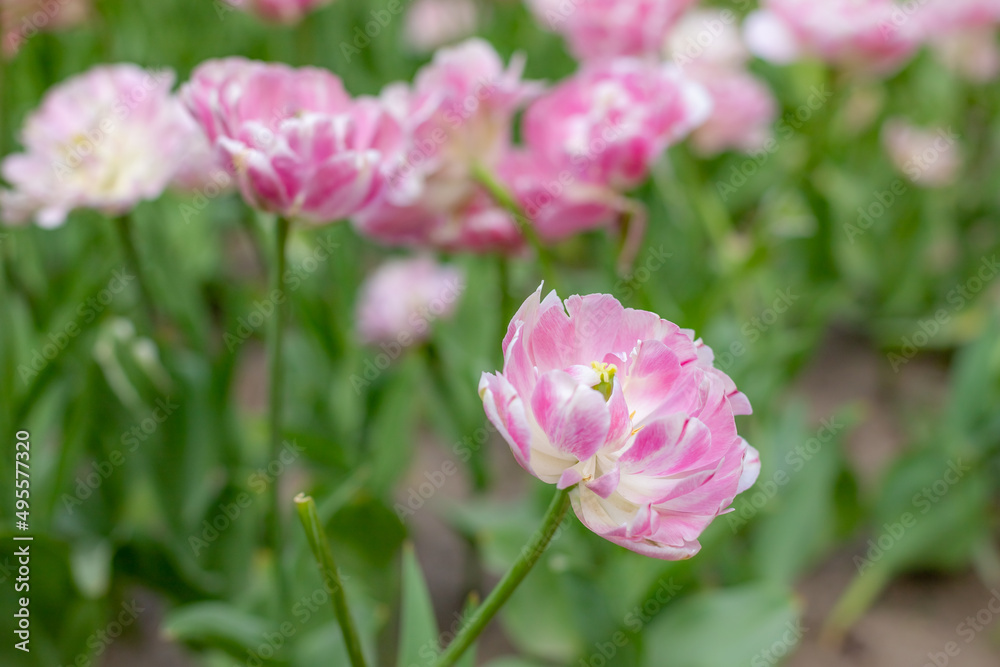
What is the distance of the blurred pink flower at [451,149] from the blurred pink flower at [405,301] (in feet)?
0.89

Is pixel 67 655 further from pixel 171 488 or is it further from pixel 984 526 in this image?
pixel 984 526

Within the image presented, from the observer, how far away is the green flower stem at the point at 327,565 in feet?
1.19

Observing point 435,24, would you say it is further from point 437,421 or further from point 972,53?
point 437,421

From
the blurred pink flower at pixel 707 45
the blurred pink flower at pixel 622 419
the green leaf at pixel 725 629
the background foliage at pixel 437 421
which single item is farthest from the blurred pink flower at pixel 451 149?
the blurred pink flower at pixel 707 45

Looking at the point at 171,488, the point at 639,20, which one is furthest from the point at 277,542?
the point at 639,20

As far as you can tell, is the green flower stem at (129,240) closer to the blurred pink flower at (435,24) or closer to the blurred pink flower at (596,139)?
the blurred pink flower at (596,139)

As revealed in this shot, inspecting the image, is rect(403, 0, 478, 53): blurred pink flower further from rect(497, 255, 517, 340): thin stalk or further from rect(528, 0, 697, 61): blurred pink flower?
rect(497, 255, 517, 340): thin stalk

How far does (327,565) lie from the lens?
1.24ft

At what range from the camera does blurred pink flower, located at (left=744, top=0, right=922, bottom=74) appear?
0.98 metres

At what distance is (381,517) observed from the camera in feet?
2.26

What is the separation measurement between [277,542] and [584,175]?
379 mm

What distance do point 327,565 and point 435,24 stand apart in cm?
167

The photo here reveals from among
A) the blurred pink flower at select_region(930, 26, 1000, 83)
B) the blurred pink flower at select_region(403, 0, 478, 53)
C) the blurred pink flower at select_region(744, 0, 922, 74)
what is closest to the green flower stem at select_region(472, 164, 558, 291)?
the blurred pink flower at select_region(744, 0, 922, 74)

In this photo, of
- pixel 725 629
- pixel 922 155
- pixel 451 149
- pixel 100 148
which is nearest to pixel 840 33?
pixel 922 155
